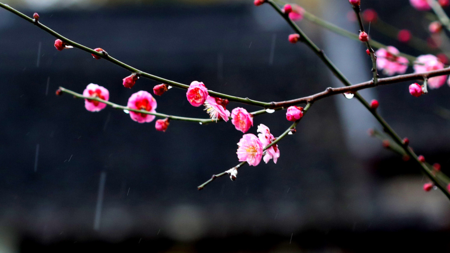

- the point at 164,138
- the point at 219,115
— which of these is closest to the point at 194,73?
the point at 164,138

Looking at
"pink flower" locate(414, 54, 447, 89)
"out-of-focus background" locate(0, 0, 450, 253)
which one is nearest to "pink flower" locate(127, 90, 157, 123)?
"pink flower" locate(414, 54, 447, 89)

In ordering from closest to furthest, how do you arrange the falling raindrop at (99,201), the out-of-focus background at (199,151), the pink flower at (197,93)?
the pink flower at (197,93), the falling raindrop at (99,201), the out-of-focus background at (199,151)

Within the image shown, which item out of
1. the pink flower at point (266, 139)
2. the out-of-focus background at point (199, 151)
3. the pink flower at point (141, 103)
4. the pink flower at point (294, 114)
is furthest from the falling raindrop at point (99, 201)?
the pink flower at point (294, 114)

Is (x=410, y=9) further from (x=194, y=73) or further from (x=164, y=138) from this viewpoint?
(x=164, y=138)

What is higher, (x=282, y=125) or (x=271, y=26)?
(x=271, y=26)

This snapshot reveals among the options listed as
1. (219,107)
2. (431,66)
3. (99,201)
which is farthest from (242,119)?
(99,201)

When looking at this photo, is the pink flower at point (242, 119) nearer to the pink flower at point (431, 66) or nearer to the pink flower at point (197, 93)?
the pink flower at point (197, 93)
